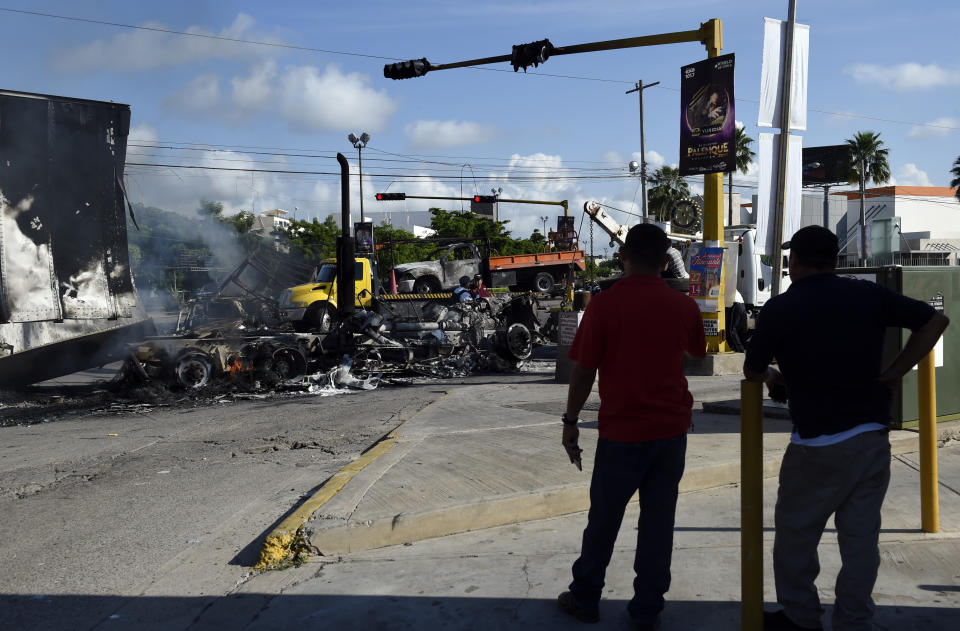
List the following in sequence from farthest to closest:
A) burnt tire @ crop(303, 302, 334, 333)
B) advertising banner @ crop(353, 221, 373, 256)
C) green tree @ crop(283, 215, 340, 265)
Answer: green tree @ crop(283, 215, 340, 265)
advertising banner @ crop(353, 221, 373, 256)
burnt tire @ crop(303, 302, 334, 333)

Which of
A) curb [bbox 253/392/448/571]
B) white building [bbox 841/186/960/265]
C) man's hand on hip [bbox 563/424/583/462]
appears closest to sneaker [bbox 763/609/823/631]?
man's hand on hip [bbox 563/424/583/462]

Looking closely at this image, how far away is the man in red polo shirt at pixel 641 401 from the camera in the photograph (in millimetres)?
3131

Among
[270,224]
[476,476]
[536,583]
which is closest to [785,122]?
[476,476]

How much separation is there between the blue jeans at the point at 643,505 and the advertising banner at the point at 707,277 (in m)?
9.58

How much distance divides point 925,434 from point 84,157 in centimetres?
956

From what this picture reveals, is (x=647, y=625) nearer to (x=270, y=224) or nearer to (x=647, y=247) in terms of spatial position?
(x=647, y=247)

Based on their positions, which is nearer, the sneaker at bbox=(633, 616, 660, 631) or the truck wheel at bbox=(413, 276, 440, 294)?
the sneaker at bbox=(633, 616, 660, 631)

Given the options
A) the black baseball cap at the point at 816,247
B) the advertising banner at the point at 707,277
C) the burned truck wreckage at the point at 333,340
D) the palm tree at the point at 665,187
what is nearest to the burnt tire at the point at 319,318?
the burned truck wreckage at the point at 333,340

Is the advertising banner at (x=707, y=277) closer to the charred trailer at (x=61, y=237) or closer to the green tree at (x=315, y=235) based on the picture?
the charred trailer at (x=61, y=237)

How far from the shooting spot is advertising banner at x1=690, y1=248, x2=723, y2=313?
1243 centimetres

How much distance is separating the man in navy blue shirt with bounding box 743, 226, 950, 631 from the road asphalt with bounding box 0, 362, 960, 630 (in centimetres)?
58

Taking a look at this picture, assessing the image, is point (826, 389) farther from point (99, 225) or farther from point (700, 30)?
point (700, 30)

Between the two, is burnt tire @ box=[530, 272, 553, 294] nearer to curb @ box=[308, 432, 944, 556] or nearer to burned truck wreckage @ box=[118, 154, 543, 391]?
burned truck wreckage @ box=[118, 154, 543, 391]

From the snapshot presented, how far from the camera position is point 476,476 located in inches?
212
